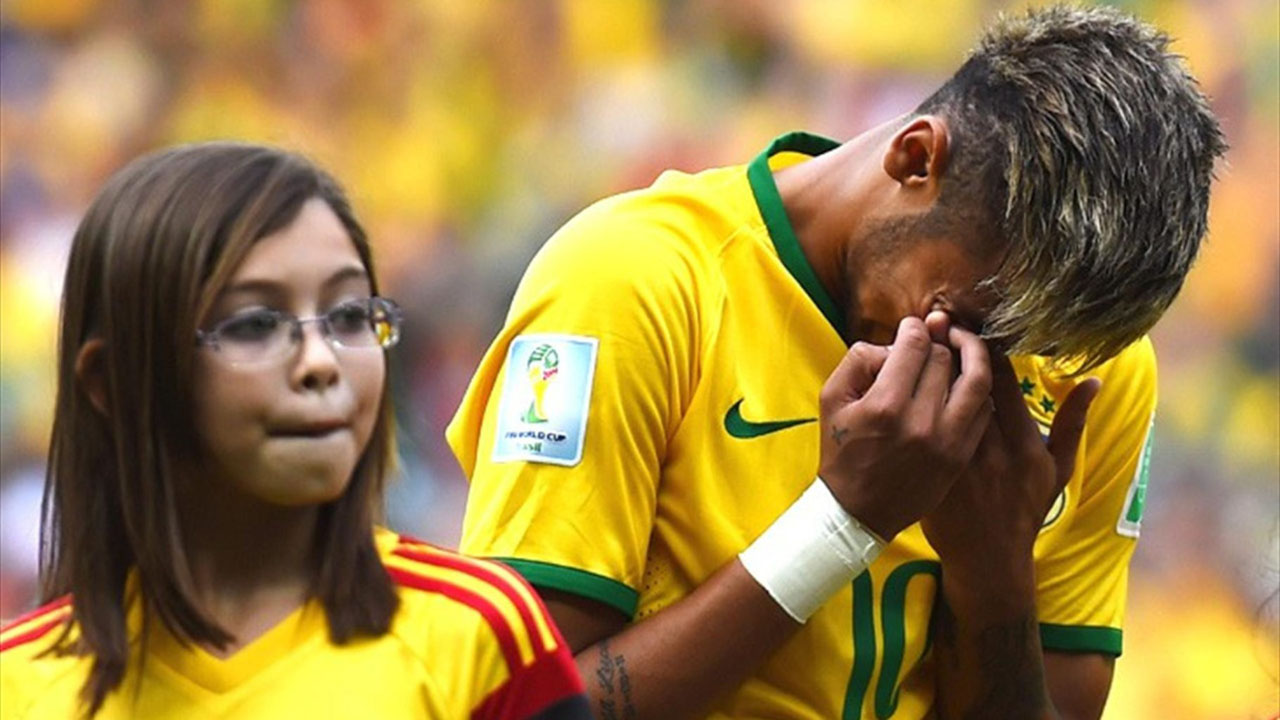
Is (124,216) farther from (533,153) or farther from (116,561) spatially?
(533,153)

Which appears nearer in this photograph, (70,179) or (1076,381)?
(1076,381)

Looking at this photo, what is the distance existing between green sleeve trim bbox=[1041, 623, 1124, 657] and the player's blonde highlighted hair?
357 mm

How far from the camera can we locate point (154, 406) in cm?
147

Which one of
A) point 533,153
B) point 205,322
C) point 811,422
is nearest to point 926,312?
point 811,422

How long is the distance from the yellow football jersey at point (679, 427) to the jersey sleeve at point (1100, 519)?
190 millimetres

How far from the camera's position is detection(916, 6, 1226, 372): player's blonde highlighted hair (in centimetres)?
186

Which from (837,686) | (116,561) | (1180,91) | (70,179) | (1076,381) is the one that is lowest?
(70,179)

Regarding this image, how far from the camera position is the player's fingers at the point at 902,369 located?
1858mm

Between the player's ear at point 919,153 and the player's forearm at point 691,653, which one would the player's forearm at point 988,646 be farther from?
the player's ear at point 919,153

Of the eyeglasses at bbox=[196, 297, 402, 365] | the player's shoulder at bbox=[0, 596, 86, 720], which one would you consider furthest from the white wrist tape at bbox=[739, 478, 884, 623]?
the player's shoulder at bbox=[0, 596, 86, 720]

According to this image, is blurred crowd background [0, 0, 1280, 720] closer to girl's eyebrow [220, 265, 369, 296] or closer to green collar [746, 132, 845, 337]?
green collar [746, 132, 845, 337]

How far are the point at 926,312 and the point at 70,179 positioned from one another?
10.1 feet

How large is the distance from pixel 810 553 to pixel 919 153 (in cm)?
37

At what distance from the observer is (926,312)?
6.31ft
